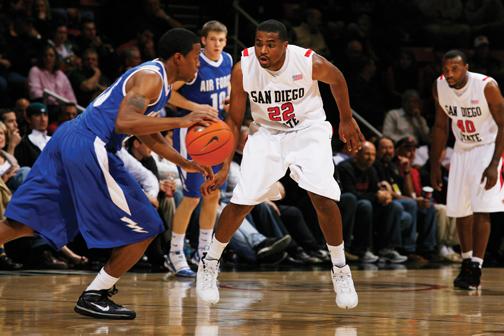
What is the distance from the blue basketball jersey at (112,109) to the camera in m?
4.88

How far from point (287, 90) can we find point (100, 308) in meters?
1.69

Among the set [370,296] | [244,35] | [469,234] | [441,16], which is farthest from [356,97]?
[370,296]

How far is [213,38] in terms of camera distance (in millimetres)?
7789

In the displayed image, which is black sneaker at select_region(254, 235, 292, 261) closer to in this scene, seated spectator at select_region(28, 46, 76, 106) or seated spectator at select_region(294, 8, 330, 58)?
seated spectator at select_region(28, 46, 76, 106)

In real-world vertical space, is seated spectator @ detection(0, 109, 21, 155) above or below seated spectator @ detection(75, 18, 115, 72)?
below

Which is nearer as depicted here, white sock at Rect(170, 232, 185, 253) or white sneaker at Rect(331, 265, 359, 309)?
white sneaker at Rect(331, 265, 359, 309)

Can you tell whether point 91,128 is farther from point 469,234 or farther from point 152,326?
point 469,234

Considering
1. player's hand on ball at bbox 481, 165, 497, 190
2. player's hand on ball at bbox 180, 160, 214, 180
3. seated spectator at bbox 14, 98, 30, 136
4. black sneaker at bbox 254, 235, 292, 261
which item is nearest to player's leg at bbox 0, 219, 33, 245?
player's hand on ball at bbox 180, 160, 214, 180

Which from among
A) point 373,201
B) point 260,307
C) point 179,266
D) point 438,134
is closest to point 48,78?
point 179,266

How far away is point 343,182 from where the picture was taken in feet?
33.4

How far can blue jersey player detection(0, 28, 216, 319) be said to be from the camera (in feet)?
15.6

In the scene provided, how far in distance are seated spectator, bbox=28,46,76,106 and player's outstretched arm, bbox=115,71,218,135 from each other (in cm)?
545

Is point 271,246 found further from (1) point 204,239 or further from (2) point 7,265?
(2) point 7,265

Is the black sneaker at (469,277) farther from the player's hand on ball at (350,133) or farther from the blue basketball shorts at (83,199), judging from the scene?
the blue basketball shorts at (83,199)
